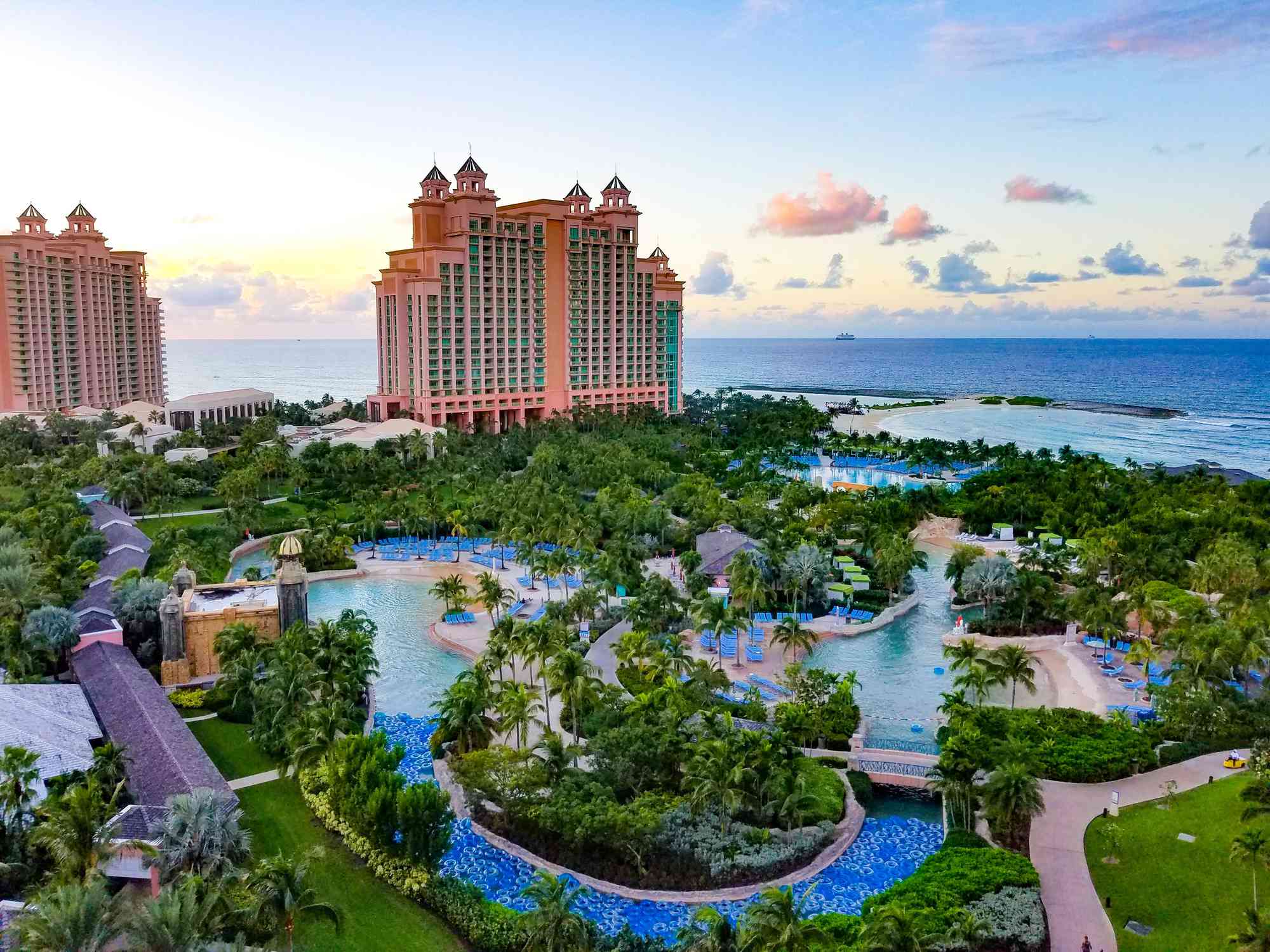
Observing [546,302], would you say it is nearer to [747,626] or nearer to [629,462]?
[629,462]

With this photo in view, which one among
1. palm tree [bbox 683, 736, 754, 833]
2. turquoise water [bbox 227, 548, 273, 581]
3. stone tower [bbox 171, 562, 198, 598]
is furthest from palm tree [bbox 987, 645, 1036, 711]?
turquoise water [bbox 227, 548, 273, 581]

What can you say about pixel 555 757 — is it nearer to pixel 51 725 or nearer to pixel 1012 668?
pixel 51 725

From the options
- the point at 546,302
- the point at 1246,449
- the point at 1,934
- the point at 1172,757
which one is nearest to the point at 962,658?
the point at 1172,757

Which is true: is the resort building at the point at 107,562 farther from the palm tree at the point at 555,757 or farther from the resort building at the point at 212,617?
the palm tree at the point at 555,757

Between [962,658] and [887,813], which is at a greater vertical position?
[962,658]

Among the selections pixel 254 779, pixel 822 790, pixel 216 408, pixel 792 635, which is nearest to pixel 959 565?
pixel 792 635

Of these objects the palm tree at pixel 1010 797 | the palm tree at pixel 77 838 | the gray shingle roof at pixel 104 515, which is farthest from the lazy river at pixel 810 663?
the palm tree at pixel 77 838
